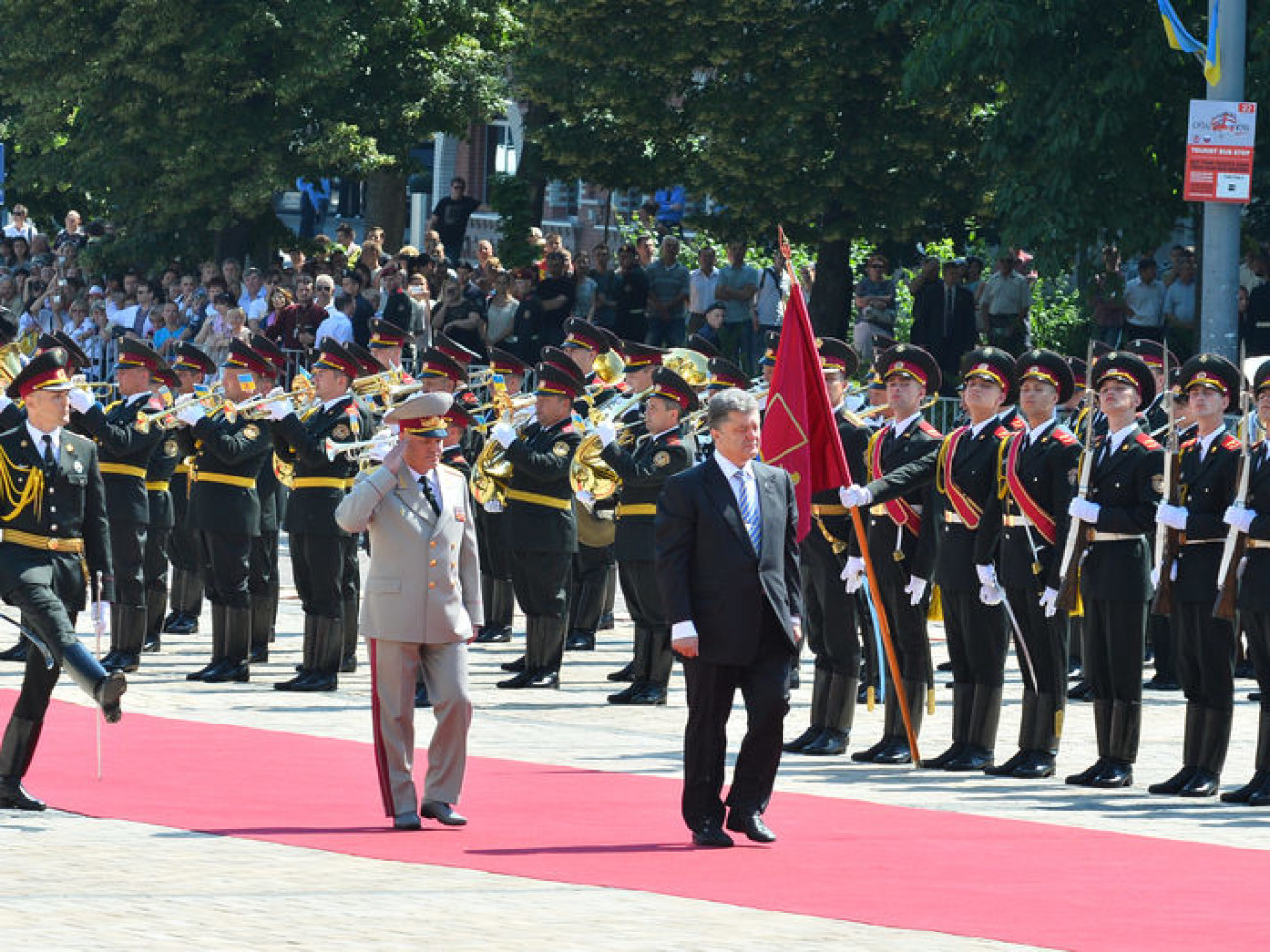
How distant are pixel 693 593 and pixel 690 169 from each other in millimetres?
17950

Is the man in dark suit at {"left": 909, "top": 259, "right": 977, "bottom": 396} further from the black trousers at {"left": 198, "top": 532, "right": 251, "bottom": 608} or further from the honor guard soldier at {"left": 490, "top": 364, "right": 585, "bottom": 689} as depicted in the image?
the black trousers at {"left": 198, "top": 532, "right": 251, "bottom": 608}

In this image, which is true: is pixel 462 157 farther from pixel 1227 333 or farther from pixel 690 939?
pixel 690 939

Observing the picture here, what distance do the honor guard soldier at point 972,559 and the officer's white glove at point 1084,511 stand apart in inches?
22.7

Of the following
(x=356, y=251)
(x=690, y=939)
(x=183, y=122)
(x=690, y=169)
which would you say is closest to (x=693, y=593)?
(x=690, y=939)

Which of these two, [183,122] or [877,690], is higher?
[183,122]

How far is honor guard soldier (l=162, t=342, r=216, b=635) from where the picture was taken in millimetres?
19042

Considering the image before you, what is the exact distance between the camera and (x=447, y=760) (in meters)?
11.8

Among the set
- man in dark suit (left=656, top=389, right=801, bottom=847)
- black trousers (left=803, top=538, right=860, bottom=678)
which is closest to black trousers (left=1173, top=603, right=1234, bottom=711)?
black trousers (left=803, top=538, right=860, bottom=678)

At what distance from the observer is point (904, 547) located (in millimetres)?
14625

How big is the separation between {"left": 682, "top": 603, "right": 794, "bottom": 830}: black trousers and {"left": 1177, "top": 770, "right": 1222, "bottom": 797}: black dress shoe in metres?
2.76

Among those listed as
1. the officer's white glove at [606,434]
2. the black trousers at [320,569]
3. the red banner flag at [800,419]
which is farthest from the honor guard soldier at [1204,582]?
the black trousers at [320,569]

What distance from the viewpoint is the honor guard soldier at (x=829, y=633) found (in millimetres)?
14664

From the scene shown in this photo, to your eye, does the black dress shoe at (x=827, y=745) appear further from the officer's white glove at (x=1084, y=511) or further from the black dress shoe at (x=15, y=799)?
the black dress shoe at (x=15, y=799)

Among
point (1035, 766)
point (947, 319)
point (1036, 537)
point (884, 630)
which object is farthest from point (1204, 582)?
point (947, 319)
